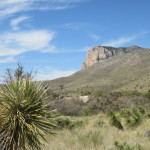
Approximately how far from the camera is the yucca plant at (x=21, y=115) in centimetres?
365

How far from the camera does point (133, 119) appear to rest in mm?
12195

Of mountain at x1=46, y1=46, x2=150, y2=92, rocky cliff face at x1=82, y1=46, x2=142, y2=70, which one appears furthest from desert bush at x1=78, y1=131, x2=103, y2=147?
rocky cliff face at x1=82, y1=46, x2=142, y2=70

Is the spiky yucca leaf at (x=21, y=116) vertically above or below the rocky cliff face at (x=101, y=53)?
below

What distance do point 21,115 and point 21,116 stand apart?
3 cm

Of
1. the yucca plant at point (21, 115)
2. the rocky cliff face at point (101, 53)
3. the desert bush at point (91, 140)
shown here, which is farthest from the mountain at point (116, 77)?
the yucca plant at point (21, 115)

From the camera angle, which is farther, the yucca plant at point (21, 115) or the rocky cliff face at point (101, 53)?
the rocky cliff face at point (101, 53)

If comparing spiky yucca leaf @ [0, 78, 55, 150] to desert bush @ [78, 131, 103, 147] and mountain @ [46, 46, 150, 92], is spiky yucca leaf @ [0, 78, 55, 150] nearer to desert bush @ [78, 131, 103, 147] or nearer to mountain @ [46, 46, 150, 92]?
desert bush @ [78, 131, 103, 147]

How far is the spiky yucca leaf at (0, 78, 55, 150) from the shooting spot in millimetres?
3650

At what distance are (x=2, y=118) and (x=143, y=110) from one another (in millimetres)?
16484

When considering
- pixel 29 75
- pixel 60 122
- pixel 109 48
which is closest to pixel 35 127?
pixel 29 75

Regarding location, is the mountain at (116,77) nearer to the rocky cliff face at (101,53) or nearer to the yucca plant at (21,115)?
the rocky cliff face at (101,53)

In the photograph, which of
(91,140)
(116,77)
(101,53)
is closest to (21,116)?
(91,140)

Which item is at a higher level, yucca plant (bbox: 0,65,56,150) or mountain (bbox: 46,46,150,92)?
mountain (bbox: 46,46,150,92)

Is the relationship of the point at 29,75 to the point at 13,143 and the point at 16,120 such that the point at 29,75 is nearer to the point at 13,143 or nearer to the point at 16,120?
the point at 16,120
